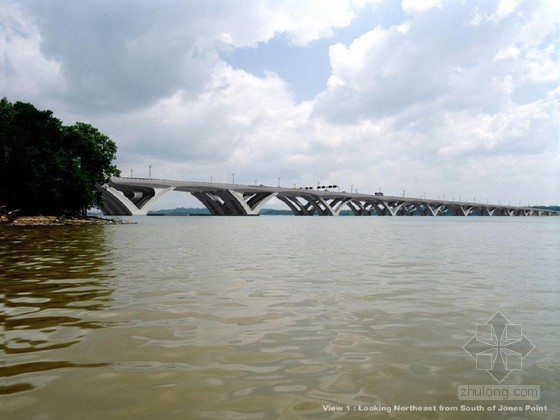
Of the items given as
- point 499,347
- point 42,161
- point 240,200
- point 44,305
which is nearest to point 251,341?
point 499,347

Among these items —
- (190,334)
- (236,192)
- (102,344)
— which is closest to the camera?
(102,344)

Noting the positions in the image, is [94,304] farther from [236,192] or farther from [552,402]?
[236,192]

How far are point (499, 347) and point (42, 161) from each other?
165ft

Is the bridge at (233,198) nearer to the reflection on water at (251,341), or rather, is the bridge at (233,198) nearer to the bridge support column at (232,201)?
the bridge support column at (232,201)

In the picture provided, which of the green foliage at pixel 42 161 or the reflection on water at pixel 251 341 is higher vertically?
the green foliage at pixel 42 161

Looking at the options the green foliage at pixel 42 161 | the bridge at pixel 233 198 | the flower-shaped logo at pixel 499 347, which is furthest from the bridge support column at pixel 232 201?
the flower-shaped logo at pixel 499 347

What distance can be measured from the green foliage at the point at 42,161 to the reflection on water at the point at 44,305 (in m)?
35.0

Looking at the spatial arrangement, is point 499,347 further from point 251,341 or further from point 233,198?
point 233,198

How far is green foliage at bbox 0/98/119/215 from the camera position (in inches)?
1702

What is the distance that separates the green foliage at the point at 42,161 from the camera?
43219mm

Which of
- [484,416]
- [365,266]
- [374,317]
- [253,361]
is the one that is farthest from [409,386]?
[365,266]

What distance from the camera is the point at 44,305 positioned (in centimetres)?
724

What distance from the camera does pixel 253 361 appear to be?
4.39 metres

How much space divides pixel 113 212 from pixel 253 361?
95216mm
